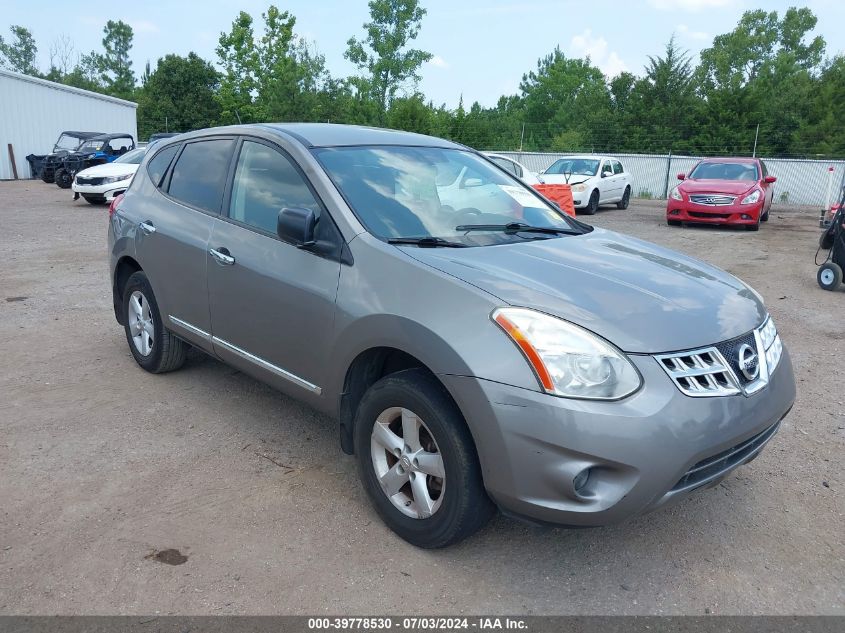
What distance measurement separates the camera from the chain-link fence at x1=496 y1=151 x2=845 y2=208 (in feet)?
88.2

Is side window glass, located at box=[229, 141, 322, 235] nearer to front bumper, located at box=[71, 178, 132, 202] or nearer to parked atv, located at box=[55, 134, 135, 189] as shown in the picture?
front bumper, located at box=[71, 178, 132, 202]

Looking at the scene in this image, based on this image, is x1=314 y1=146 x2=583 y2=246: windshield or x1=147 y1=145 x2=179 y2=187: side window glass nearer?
x1=314 y1=146 x2=583 y2=246: windshield

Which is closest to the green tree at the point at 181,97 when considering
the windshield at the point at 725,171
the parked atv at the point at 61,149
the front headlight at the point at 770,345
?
the parked atv at the point at 61,149

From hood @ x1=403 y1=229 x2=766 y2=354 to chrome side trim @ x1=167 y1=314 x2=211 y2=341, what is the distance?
5.53 feet

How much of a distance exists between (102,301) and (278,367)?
4.72m

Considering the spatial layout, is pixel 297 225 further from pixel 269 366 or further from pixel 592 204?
pixel 592 204

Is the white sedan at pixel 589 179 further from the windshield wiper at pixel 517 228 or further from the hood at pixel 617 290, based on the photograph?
the hood at pixel 617 290

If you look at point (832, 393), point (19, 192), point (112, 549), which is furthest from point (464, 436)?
point (19, 192)

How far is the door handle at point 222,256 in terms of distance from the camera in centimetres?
389

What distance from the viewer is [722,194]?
1497cm

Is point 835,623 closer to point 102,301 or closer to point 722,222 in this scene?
point 102,301

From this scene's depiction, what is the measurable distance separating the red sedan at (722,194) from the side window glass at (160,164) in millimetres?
12763

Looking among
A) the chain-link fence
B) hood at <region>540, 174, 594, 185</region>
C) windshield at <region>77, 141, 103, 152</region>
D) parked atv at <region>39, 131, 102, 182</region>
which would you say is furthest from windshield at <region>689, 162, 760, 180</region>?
parked atv at <region>39, 131, 102, 182</region>

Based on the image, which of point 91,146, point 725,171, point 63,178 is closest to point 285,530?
point 725,171
